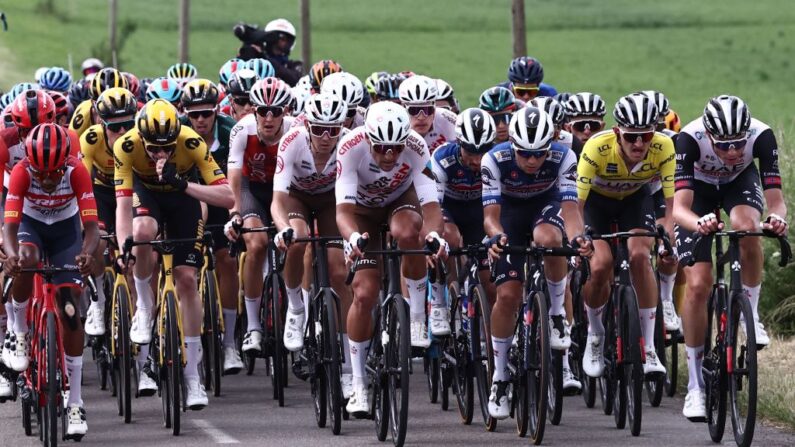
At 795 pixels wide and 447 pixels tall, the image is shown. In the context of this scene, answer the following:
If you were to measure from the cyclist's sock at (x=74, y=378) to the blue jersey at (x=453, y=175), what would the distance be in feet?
9.33

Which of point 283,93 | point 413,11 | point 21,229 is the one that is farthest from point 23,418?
point 413,11

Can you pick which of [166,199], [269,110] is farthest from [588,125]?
[166,199]

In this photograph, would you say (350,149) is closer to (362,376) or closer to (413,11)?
(362,376)

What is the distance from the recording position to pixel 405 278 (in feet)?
36.2

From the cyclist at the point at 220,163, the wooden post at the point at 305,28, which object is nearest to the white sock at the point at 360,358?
the cyclist at the point at 220,163

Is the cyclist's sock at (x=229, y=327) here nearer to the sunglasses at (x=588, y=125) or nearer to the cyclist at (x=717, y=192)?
the sunglasses at (x=588, y=125)

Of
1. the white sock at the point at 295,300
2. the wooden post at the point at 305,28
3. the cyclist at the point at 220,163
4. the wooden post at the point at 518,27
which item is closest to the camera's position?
the white sock at the point at 295,300

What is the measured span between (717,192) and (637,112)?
29.1 inches

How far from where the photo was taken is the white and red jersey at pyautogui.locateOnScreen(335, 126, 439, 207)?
10.4 m

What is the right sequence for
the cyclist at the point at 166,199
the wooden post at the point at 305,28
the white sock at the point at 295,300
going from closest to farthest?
the cyclist at the point at 166,199
the white sock at the point at 295,300
the wooden post at the point at 305,28

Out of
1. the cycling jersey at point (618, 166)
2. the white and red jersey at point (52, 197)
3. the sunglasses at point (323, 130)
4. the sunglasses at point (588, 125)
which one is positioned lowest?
the white and red jersey at point (52, 197)

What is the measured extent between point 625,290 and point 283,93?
3.38 meters

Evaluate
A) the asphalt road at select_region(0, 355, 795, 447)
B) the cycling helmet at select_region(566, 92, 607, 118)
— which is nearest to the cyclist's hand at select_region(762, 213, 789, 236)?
the asphalt road at select_region(0, 355, 795, 447)

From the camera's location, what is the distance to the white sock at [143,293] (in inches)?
448
